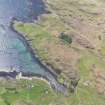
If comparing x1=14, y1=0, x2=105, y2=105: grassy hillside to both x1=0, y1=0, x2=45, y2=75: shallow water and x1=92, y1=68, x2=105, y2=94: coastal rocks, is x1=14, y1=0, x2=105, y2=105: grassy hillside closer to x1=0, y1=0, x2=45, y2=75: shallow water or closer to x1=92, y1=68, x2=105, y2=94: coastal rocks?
x1=92, y1=68, x2=105, y2=94: coastal rocks

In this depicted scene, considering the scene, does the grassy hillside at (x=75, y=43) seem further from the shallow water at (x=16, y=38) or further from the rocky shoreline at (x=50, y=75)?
the shallow water at (x=16, y=38)

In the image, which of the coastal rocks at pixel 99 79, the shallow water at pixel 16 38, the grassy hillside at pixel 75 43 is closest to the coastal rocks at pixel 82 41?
the grassy hillside at pixel 75 43

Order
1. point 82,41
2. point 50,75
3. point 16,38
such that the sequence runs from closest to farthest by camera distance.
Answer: point 50,75 → point 16,38 → point 82,41

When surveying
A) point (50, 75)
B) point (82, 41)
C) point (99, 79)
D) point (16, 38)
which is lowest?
point (99, 79)

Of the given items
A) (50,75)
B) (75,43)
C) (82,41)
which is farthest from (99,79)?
(82,41)

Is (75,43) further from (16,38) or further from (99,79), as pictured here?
(99,79)

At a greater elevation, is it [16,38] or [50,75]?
Answer: [16,38]

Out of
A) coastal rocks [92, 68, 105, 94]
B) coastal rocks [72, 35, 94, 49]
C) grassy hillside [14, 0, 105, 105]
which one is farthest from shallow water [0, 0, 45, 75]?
coastal rocks [72, 35, 94, 49]

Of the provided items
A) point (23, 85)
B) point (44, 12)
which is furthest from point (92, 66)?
point (44, 12)
